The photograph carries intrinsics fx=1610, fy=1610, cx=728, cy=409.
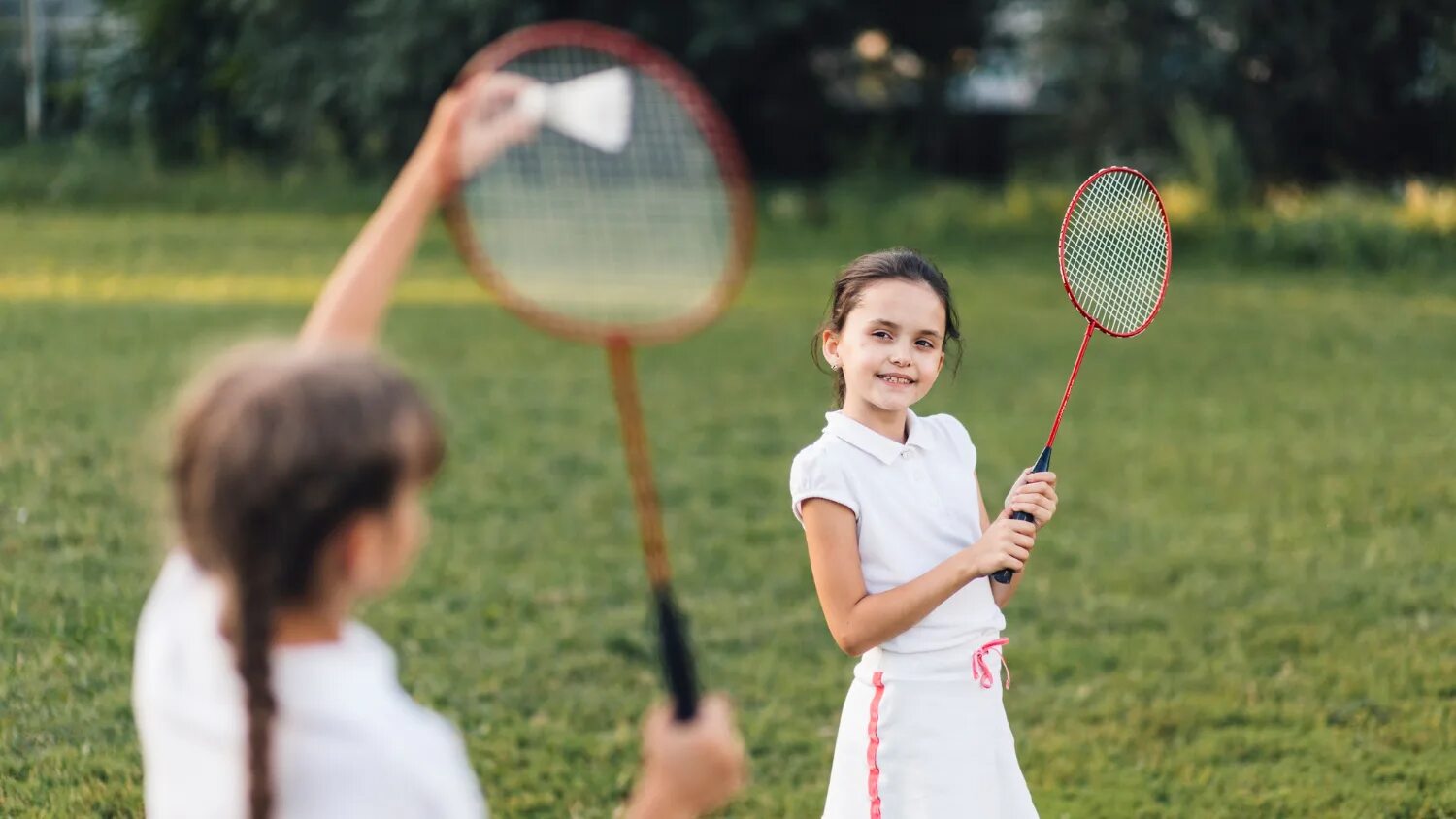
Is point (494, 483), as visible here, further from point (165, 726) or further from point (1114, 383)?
point (165, 726)

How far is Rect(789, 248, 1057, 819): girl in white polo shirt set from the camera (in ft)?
8.21

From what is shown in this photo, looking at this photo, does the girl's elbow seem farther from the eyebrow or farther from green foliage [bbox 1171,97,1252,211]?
green foliage [bbox 1171,97,1252,211]

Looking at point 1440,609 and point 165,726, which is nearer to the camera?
point 165,726

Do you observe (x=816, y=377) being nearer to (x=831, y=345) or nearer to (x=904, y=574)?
(x=831, y=345)

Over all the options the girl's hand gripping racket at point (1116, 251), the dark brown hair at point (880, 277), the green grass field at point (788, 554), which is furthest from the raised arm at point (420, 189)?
the girl's hand gripping racket at point (1116, 251)

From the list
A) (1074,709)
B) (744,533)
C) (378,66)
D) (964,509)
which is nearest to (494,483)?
(744,533)

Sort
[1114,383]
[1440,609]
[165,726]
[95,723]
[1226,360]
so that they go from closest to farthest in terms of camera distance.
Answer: [165,726], [95,723], [1440,609], [1114,383], [1226,360]

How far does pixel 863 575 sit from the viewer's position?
2553 mm

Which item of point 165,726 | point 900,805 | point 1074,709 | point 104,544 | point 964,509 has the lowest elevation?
point 104,544

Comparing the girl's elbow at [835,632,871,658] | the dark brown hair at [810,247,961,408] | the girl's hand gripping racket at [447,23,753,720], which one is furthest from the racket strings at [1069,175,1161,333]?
the girl's hand gripping racket at [447,23,753,720]

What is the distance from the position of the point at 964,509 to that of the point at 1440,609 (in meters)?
3.39

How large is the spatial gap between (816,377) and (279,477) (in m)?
7.73

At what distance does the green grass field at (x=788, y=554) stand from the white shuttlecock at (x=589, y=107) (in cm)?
46

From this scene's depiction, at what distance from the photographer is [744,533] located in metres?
6.09
